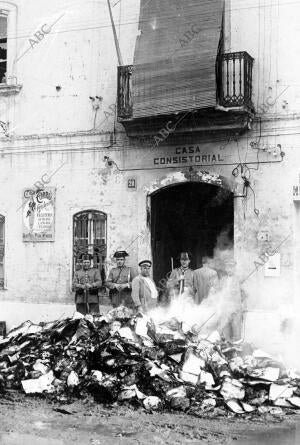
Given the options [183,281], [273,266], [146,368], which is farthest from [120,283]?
[146,368]

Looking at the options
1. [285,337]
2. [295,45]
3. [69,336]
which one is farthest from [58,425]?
[295,45]

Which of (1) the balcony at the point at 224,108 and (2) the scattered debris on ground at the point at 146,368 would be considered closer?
(2) the scattered debris on ground at the point at 146,368

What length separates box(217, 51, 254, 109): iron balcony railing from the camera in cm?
1327

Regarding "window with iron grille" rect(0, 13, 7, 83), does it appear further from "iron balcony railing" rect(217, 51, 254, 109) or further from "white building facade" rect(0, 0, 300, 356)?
"iron balcony railing" rect(217, 51, 254, 109)

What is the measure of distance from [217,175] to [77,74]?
4.07 metres

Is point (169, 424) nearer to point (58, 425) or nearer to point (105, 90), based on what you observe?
point (58, 425)

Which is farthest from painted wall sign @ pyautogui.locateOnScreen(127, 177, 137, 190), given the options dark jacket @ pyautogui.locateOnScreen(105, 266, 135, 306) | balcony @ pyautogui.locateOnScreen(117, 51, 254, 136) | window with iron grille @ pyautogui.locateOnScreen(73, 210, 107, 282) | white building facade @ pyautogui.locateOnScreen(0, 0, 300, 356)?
dark jacket @ pyautogui.locateOnScreen(105, 266, 135, 306)

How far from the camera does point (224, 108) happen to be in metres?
13.2

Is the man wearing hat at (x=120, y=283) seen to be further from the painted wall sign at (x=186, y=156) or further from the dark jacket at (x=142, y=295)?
the painted wall sign at (x=186, y=156)

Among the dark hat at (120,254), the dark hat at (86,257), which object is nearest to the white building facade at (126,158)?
the dark hat at (86,257)

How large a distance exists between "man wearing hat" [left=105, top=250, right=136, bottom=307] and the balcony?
281 cm

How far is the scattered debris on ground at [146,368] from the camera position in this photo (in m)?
9.41

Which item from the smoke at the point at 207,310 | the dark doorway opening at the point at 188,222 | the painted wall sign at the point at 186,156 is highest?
the painted wall sign at the point at 186,156

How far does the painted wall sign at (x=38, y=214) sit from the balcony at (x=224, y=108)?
2870mm
